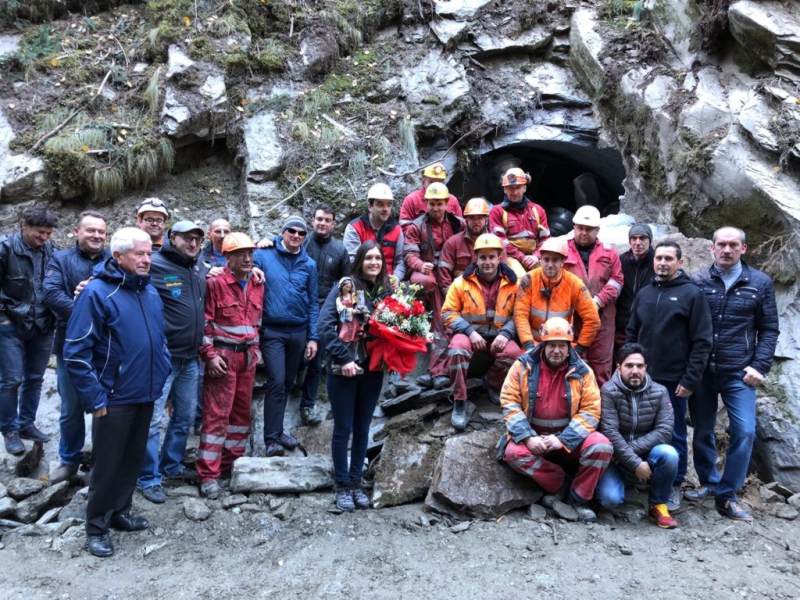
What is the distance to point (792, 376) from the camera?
705cm

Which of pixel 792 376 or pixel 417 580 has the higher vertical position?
pixel 792 376

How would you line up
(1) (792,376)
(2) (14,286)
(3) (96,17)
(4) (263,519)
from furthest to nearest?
(3) (96,17) < (1) (792,376) < (2) (14,286) < (4) (263,519)

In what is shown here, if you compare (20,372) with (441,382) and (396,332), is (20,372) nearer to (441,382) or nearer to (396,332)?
(396,332)

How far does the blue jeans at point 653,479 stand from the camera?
5191mm

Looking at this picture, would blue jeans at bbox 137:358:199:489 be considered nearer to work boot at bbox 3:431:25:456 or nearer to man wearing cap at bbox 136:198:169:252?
man wearing cap at bbox 136:198:169:252

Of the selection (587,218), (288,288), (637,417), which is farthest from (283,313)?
(637,417)

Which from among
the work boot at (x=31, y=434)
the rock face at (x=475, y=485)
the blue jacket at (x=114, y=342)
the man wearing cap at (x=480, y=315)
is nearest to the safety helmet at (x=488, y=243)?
the man wearing cap at (x=480, y=315)

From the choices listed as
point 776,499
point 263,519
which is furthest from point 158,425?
point 776,499

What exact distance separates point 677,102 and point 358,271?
6.52 metres

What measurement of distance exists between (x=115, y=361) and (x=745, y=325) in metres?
5.44

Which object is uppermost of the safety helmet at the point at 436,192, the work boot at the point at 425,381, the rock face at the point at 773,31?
the rock face at the point at 773,31

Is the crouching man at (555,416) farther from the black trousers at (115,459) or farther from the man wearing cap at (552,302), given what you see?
the black trousers at (115,459)

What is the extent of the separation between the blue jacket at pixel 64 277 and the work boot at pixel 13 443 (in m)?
1.41

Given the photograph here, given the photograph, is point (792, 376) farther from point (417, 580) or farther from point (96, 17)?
point (96, 17)
